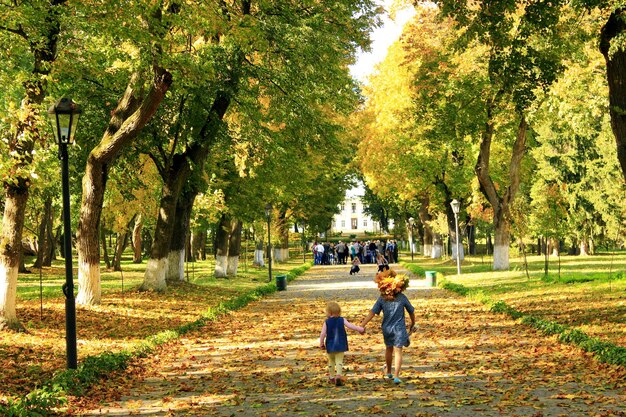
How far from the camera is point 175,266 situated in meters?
28.9

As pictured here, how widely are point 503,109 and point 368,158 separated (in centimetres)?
1875

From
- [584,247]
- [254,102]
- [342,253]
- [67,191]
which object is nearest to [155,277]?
[254,102]

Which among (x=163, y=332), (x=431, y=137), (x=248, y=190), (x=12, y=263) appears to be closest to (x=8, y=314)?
(x=12, y=263)

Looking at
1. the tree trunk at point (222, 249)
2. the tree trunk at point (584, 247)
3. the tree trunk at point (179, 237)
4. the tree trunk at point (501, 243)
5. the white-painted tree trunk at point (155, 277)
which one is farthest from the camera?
the tree trunk at point (584, 247)

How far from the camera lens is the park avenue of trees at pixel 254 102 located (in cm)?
1448

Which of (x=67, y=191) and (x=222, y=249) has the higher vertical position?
A: (x=67, y=191)

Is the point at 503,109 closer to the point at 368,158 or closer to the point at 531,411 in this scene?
the point at 368,158

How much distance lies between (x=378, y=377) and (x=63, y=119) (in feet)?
18.7

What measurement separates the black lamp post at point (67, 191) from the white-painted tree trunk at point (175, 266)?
17.6 m

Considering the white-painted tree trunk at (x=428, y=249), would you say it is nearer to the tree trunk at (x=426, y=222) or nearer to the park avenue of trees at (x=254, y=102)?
the tree trunk at (x=426, y=222)

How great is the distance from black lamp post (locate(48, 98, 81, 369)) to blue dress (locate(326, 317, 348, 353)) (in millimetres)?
3412

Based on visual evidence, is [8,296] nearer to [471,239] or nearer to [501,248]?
[501,248]

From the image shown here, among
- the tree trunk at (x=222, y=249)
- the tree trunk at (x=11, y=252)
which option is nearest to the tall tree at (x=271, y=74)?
the tree trunk at (x=11, y=252)

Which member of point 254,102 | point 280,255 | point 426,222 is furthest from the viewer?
point 280,255
